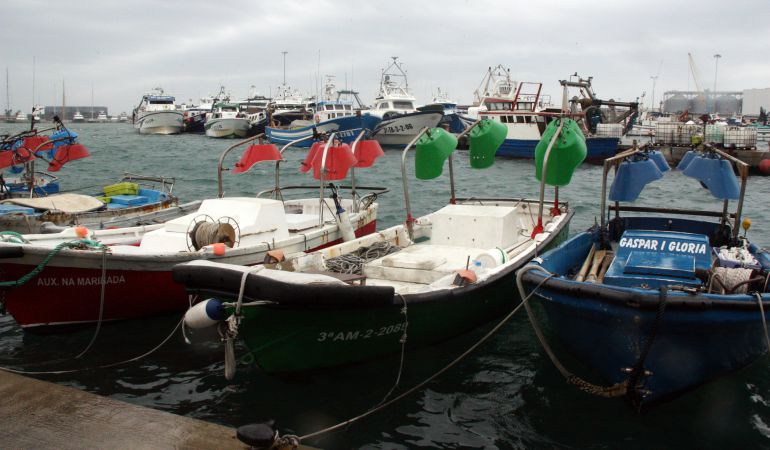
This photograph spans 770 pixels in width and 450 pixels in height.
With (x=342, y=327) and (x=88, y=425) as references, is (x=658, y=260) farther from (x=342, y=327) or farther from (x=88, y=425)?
(x=88, y=425)

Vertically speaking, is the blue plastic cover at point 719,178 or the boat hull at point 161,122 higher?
the boat hull at point 161,122

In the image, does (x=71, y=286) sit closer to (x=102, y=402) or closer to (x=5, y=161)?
(x=102, y=402)

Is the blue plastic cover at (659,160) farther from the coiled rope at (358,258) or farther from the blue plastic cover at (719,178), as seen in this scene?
the coiled rope at (358,258)

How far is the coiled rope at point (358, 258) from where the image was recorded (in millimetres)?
8859

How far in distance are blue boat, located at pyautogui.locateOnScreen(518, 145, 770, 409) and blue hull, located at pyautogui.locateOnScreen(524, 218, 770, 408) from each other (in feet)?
0.03

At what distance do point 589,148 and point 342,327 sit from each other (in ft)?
111

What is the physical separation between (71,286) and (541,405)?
Answer: 21.2 ft

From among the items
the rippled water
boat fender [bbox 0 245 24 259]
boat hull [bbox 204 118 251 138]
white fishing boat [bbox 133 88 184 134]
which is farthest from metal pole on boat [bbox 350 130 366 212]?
white fishing boat [bbox 133 88 184 134]

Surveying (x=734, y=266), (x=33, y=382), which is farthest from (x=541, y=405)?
(x=33, y=382)

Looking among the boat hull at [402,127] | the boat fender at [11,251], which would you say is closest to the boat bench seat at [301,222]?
the boat fender at [11,251]

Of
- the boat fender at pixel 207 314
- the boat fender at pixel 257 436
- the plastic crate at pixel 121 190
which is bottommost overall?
the boat fender at pixel 257 436

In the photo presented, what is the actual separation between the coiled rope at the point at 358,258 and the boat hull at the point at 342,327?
1554 mm

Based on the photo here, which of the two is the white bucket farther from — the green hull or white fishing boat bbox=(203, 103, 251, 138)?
white fishing boat bbox=(203, 103, 251, 138)

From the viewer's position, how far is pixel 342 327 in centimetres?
684
